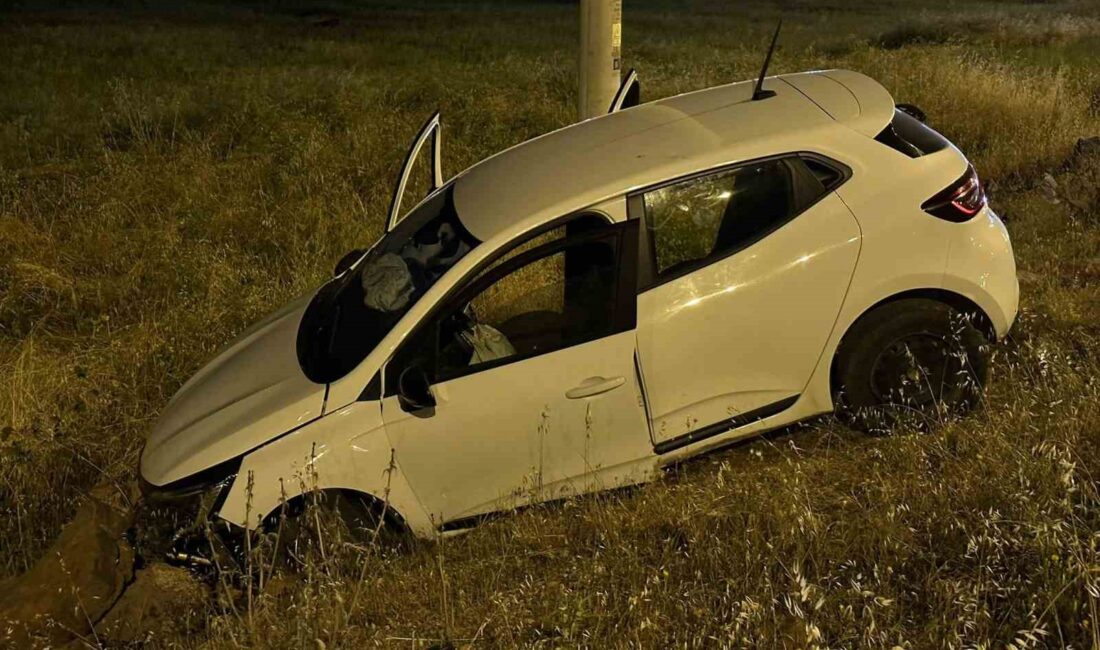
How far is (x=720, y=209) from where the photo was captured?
4.48 meters

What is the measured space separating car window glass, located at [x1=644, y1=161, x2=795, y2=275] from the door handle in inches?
23.0

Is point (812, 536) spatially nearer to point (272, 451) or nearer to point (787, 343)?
point (787, 343)

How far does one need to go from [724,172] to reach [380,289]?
5.30 ft

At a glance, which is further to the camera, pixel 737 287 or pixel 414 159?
pixel 414 159

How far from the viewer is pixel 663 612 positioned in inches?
130

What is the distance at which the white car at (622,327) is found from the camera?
4.15 meters

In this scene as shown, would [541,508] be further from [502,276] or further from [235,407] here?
[235,407]

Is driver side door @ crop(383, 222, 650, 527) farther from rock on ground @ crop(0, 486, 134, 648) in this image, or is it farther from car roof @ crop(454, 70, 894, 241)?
rock on ground @ crop(0, 486, 134, 648)

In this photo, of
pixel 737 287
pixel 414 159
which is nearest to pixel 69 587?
pixel 414 159

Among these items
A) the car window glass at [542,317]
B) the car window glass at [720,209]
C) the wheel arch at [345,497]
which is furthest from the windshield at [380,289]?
the car window glass at [720,209]

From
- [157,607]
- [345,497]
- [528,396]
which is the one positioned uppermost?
[528,396]

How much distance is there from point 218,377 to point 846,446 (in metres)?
2.94

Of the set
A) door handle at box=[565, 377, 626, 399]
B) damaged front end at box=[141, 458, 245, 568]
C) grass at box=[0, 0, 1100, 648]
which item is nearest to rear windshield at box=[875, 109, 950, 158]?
grass at box=[0, 0, 1100, 648]

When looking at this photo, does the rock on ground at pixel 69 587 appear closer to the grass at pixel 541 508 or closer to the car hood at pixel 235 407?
the car hood at pixel 235 407
